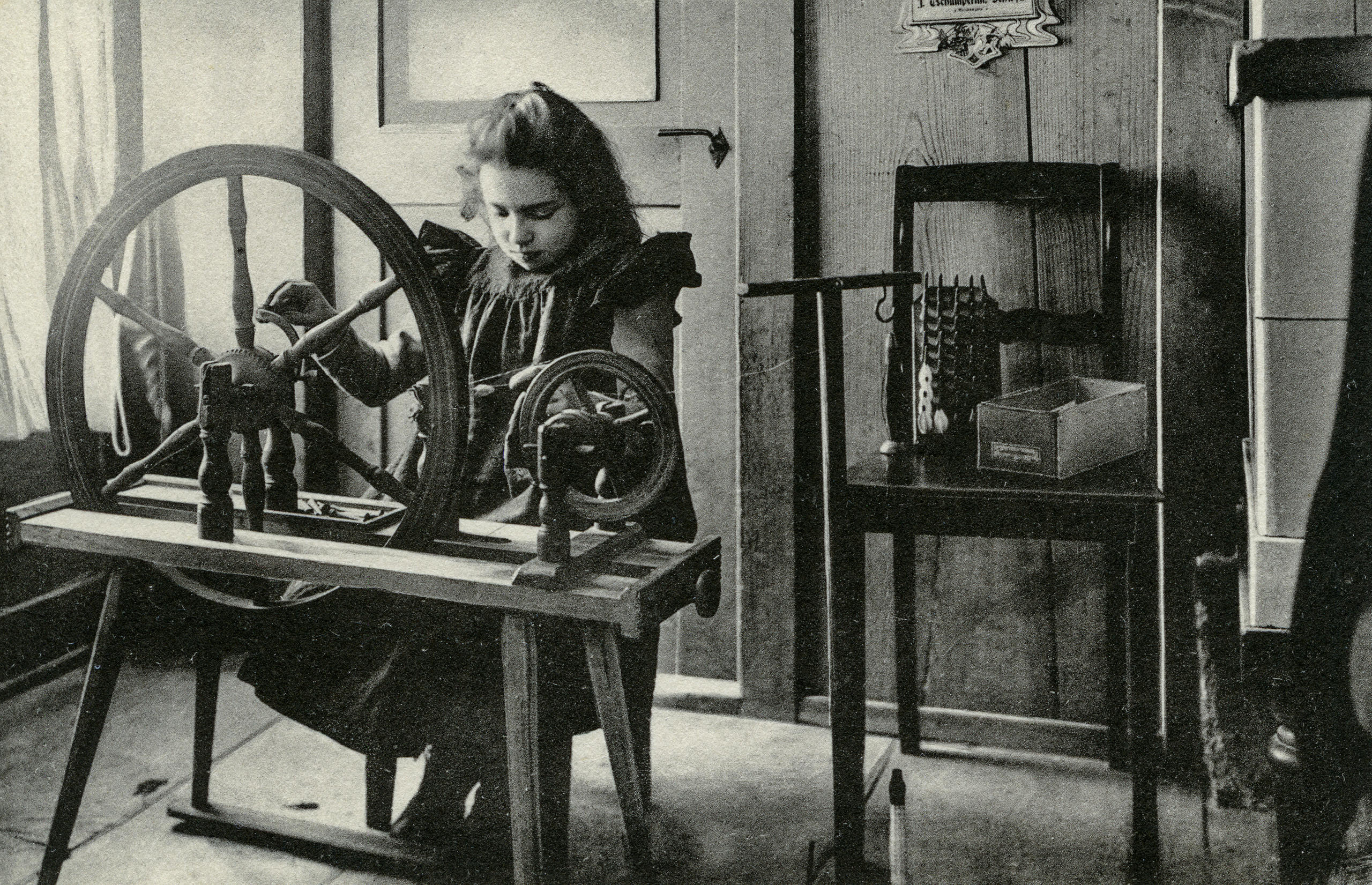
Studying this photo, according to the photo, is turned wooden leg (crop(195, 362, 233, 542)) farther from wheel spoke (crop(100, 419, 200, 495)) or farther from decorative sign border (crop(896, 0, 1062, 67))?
decorative sign border (crop(896, 0, 1062, 67))

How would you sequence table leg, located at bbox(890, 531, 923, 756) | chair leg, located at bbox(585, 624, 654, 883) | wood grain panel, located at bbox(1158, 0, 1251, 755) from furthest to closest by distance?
table leg, located at bbox(890, 531, 923, 756) < wood grain panel, located at bbox(1158, 0, 1251, 755) < chair leg, located at bbox(585, 624, 654, 883)

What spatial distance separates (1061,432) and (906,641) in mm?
600

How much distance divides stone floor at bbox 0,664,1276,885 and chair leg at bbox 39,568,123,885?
5.4 inches

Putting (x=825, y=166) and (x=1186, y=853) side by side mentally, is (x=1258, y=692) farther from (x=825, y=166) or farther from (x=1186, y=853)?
(x=825, y=166)

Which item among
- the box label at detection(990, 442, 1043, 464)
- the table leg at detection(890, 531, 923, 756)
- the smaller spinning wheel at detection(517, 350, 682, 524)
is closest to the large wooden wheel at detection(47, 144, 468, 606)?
the smaller spinning wheel at detection(517, 350, 682, 524)

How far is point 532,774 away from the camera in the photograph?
1551 millimetres

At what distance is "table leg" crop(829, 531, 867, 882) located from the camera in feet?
6.10

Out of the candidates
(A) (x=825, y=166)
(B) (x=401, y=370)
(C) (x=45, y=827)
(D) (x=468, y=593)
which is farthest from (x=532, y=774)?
(A) (x=825, y=166)

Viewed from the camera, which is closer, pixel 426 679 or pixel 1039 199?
pixel 426 679

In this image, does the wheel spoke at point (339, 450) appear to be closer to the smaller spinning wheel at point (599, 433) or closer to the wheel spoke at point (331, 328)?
the wheel spoke at point (331, 328)

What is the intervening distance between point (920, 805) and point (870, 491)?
63 cm

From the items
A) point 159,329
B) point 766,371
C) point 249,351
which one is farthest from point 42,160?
point 766,371

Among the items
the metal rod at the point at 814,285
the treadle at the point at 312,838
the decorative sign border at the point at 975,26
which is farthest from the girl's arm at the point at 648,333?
the treadle at the point at 312,838

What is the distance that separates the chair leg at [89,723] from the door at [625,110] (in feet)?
3.53
